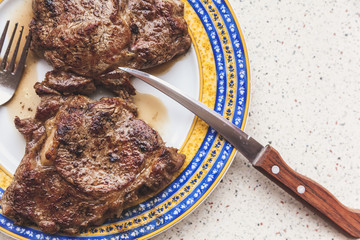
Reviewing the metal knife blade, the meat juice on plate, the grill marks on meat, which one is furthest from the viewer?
the meat juice on plate

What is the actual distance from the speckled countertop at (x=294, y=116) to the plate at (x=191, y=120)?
219mm

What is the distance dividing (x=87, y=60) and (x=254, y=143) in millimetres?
1108

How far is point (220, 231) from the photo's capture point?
2330 mm

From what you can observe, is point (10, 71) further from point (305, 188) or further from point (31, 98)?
point (305, 188)

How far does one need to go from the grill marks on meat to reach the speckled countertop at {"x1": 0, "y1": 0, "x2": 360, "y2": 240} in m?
0.53

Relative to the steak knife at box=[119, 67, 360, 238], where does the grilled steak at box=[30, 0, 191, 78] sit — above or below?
above

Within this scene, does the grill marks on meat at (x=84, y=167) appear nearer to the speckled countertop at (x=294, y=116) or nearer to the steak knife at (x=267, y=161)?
the steak knife at (x=267, y=161)

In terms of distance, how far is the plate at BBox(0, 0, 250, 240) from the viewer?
7.04ft

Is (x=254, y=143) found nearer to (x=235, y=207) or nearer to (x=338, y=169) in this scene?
(x=235, y=207)

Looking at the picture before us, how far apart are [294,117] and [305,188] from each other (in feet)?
1.64

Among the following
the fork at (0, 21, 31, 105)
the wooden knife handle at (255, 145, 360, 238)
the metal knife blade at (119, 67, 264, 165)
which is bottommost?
the wooden knife handle at (255, 145, 360, 238)

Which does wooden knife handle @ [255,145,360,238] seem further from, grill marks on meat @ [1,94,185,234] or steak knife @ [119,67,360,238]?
grill marks on meat @ [1,94,185,234]

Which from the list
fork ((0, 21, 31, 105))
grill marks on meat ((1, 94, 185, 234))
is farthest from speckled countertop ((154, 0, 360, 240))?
fork ((0, 21, 31, 105))

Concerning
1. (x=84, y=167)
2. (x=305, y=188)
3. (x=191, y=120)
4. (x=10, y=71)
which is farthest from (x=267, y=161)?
(x=10, y=71)
